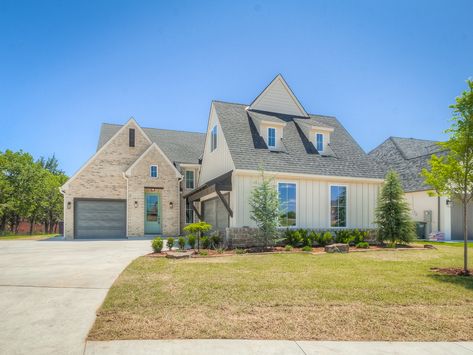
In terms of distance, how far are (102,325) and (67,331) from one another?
1.48ft

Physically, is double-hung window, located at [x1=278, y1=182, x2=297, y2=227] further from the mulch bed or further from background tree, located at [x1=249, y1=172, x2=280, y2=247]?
the mulch bed

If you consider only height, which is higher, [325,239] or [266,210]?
[266,210]

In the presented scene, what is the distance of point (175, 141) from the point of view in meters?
29.6

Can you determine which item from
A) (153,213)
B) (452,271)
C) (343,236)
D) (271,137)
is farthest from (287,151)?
(153,213)

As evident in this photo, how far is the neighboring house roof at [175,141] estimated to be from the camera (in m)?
27.5

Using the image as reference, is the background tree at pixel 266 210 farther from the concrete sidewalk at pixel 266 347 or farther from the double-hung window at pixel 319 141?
the concrete sidewalk at pixel 266 347

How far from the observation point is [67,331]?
4.59 meters

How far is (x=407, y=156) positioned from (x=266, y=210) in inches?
757

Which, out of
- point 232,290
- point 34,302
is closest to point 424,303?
point 232,290

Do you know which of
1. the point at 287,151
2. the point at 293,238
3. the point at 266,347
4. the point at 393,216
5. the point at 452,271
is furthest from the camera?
the point at 287,151

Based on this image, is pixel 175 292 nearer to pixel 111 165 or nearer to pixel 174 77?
pixel 174 77

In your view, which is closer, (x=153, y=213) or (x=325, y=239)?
(x=325, y=239)

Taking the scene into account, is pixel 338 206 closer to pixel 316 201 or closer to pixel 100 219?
pixel 316 201

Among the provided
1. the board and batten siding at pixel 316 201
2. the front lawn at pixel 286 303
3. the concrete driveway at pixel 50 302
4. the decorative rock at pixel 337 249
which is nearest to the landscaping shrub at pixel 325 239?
the board and batten siding at pixel 316 201
